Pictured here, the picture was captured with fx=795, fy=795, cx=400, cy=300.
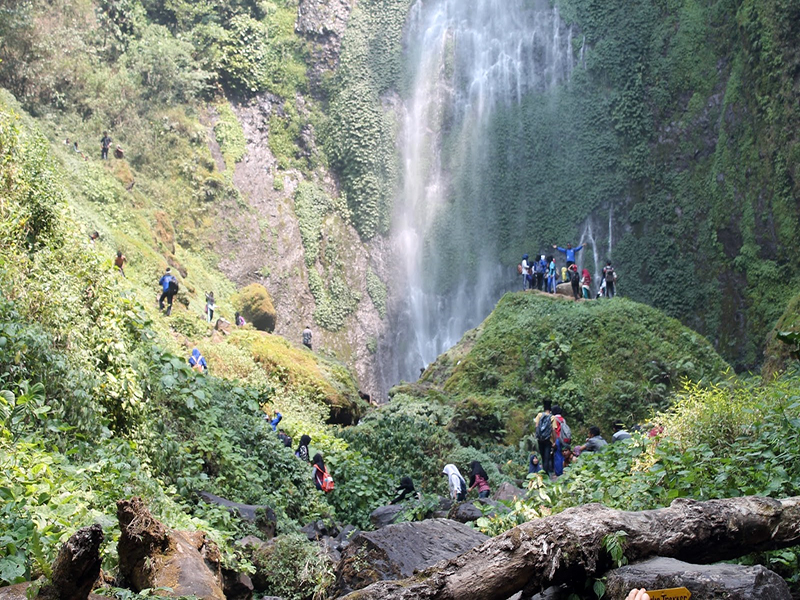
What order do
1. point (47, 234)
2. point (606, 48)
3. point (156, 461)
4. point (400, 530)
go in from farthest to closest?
point (606, 48)
point (47, 234)
point (156, 461)
point (400, 530)

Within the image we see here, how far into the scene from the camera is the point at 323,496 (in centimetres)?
1196

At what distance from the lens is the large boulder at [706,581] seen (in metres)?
3.63

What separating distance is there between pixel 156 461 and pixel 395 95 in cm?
3157

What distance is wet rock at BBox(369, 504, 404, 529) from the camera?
10227 millimetres

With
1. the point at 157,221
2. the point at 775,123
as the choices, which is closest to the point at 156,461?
the point at 157,221

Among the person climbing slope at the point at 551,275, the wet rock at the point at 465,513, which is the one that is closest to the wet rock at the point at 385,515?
the wet rock at the point at 465,513

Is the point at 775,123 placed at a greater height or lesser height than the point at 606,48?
lesser

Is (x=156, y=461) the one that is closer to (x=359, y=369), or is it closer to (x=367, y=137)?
(x=359, y=369)

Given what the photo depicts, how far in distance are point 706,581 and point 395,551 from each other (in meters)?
3.25

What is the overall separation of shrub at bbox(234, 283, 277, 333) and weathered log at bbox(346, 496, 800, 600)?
23.8 meters

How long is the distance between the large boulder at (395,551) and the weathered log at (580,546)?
2306 millimetres

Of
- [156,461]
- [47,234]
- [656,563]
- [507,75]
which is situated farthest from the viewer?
[507,75]

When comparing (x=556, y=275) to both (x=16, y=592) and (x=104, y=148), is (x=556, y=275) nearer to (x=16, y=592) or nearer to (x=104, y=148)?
(x=104, y=148)

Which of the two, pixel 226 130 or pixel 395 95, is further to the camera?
pixel 395 95
